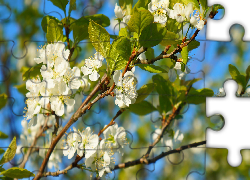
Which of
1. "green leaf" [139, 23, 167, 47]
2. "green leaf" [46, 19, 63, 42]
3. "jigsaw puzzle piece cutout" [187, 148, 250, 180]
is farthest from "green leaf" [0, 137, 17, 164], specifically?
"jigsaw puzzle piece cutout" [187, 148, 250, 180]

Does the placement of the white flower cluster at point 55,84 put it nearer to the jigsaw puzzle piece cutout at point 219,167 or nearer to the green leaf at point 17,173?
the green leaf at point 17,173

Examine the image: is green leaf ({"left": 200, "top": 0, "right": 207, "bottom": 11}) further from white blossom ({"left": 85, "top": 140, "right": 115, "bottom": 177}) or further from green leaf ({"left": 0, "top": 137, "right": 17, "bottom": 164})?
green leaf ({"left": 0, "top": 137, "right": 17, "bottom": 164})

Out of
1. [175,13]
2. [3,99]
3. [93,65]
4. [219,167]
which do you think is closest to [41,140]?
[3,99]

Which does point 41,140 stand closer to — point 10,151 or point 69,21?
point 10,151

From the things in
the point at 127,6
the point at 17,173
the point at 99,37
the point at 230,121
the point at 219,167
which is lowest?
the point at 219,167

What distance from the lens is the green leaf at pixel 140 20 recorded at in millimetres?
651

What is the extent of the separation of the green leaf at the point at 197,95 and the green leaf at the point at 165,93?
0.05m

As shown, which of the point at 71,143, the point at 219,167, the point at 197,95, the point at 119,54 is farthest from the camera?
the point at 219,167

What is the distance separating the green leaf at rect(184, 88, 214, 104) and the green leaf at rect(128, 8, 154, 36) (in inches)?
12.2

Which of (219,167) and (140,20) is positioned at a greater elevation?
(140,20)

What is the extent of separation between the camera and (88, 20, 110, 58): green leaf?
0.66m

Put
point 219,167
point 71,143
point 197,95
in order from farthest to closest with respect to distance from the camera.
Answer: point 219,167
point 197,95
point 71,143

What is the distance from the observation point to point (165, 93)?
890 mm

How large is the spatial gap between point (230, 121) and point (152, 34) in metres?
0.36
